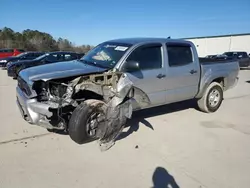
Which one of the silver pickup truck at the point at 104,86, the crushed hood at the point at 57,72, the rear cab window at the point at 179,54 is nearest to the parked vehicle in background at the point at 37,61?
the silver pickup truck at the point at 104,86

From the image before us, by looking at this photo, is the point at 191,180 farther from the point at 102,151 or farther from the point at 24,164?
the point at 24,164

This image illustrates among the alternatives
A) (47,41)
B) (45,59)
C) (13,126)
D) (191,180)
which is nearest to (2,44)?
(47,41)

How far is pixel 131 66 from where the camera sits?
450cm

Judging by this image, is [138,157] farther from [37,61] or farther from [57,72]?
[37,61]

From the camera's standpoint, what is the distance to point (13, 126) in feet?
17.2

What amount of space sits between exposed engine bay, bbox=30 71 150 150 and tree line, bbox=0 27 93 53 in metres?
40.6

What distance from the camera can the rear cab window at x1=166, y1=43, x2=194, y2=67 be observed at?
546 centimetres

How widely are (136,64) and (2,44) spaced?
4149 cm

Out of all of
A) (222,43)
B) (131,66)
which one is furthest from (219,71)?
(222,43)

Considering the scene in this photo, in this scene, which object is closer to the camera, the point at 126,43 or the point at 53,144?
the point at 53,144

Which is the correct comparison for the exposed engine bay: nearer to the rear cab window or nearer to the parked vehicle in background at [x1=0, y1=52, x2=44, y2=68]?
the rear cab window

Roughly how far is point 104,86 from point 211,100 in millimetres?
3633

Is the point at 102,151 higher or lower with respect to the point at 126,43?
lower

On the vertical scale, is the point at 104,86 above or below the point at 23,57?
below
